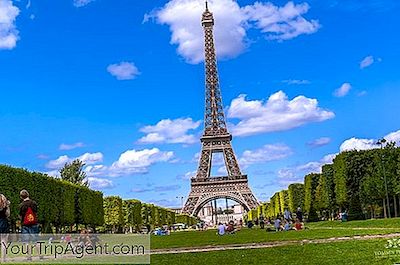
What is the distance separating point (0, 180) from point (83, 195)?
16225 millimetres

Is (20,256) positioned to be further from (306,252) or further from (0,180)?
(0,180)

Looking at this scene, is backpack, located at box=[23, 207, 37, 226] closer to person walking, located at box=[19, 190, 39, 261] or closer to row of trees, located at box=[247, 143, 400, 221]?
person walking, located at box=[19, 190, 39, 261]

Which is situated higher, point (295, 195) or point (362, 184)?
point (295, 195)

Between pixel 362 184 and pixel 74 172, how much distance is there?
150 ft

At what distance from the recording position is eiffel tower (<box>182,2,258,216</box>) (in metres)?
96.4

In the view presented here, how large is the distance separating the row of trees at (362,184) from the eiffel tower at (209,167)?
3077 centimetres

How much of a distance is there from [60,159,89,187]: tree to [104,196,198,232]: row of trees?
8.61 m

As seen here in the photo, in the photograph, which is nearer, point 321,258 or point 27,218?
point 321,258

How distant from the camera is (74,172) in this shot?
87125mm

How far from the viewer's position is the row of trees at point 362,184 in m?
49.5

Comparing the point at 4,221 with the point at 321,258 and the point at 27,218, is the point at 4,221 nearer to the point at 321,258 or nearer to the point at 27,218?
the point at 27,218

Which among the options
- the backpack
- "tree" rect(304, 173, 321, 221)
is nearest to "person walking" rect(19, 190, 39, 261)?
the backpack

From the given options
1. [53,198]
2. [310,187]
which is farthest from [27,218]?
[310,187]

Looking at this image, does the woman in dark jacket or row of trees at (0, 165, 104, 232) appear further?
row of trees at (0, 165, 104, 232)
